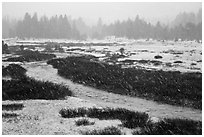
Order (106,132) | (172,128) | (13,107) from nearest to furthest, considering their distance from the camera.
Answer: (106,132)
(172,128)
(13,107)

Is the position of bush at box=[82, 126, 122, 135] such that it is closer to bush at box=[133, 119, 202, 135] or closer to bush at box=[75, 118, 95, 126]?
bush at box=[133, 119, 202, 135]

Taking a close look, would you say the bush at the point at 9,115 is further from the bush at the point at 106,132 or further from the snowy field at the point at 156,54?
the snowy field at the point at 156,54

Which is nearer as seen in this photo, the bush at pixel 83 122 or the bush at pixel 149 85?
the bush at pixel 83 122

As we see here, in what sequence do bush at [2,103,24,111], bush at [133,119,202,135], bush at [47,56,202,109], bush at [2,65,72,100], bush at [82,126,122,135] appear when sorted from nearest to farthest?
bush at [82,126,122,135] → bush at [133,119,202,135] → bush at [2,103,24,111] → bush at [2,65,72,100] → bush at [47,56,202,109]

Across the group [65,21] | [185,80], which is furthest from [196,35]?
[185,80]

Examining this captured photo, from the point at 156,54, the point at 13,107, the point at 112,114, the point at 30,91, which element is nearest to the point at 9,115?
the point at 13,107

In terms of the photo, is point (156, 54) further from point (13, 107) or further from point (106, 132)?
point (106, 132)

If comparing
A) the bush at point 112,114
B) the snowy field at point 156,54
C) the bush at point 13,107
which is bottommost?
the snowy field at point 156,54

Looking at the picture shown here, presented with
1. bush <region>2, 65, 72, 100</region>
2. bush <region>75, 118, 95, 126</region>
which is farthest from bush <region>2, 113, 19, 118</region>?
bush <region>2, 65, 72, 100</region>

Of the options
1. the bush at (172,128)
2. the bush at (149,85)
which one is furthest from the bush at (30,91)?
the bush at (172,128)

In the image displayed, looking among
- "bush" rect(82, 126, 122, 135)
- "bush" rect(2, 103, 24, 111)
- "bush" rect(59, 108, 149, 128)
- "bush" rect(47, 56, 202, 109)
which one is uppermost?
"bush" rect(82, 126, 122, 135)

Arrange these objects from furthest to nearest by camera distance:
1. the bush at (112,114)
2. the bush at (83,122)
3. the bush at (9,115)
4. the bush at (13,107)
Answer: the bush at (13,107) → the bush at (9,115) → the bush at (112,114) → the bush at (83,122)

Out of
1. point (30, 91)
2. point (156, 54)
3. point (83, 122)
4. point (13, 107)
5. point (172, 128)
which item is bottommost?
point (156, 54)

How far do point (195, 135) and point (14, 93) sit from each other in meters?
11.6
